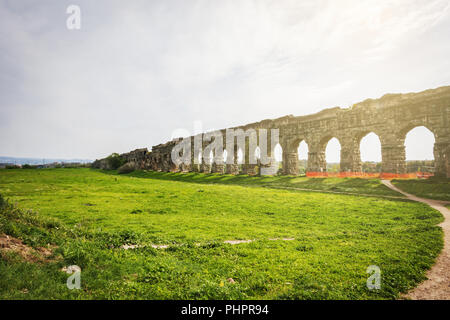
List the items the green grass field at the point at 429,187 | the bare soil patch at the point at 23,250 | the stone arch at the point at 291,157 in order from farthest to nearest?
the stone arch at the point at 291,157, the green grass field at the point at 429,187, the bare soil patch at the point at 23,250

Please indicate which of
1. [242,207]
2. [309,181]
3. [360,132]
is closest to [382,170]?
[360,132]

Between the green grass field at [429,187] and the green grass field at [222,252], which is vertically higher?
the green grass field at [429,187]

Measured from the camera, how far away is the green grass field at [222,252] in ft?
14.1

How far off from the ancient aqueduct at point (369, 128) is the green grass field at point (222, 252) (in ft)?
38.8

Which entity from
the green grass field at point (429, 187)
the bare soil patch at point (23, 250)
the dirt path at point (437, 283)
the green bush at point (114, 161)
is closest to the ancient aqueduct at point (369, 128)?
the green grass field at point (429, 187)

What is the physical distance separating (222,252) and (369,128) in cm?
2411

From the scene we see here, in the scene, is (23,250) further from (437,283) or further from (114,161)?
(114,161)

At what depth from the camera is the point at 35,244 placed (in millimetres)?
5359

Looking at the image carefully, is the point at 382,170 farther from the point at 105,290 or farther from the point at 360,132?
the point at 105,290

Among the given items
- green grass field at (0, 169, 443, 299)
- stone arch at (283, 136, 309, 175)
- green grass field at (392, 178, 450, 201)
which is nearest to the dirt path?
green grass field at (0, 169, 443, 299)

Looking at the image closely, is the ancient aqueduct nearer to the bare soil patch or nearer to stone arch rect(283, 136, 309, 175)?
stone arch rect(283, 136, 309, 175)

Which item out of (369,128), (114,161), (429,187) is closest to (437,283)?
(429,187)

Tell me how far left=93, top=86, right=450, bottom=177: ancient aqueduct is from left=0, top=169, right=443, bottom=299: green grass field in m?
11.8

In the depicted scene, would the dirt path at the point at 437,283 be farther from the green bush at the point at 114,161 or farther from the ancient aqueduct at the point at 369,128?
the green bush at the point at 114,161
